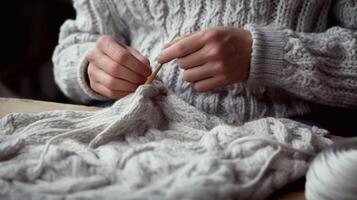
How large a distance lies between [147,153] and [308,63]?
0.27 m

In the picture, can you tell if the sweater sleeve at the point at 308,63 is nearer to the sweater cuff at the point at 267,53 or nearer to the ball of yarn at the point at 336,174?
the sweater cuff at the point at 267,53

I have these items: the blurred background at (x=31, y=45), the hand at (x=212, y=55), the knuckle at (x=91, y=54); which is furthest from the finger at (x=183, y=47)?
the blurred background at (x=31, y=45)

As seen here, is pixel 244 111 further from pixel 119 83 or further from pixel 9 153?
pixel 9 153

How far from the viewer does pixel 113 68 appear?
2.39 ft

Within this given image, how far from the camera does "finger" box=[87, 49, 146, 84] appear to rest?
2.33ft

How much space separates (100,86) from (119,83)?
0.06m

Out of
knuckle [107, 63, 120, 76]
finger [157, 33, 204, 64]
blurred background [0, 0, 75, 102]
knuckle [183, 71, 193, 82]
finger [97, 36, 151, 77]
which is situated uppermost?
finger [157, 33, 204, 64]

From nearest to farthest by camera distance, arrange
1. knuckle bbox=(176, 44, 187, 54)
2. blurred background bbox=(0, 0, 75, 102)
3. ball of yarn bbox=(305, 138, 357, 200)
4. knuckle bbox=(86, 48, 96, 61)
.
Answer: ball of yarn bbox=(305, 138, 357, 200) → knuckle bbox=(176, 44, 187, 54) → knuckle bbox=(86, 48, 96, 61) → blurred background bbox=(0, 0, 75, 102)

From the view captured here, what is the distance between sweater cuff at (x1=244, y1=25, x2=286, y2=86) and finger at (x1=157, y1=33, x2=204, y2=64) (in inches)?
2.8

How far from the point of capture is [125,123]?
24.0 inches

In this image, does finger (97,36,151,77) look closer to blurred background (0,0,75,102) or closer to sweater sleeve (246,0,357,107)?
sweater sleeve (246,0,357,107)

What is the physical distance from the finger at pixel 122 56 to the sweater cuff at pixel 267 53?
14 cm

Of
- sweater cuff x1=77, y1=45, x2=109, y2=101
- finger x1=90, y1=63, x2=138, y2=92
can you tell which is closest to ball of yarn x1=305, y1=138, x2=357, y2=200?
finger x1=90, y1=63, x2=138, y2=92

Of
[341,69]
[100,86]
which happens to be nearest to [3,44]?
[100,86]
